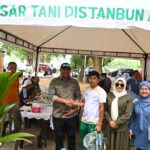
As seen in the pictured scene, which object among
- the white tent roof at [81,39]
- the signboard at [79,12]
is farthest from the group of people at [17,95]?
the signboard at [79,12]

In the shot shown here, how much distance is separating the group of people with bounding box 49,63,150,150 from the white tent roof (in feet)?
9.06

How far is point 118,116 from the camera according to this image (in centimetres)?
492

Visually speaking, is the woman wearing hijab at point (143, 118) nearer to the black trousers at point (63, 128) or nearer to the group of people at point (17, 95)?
the black trousers at point (63, 128)

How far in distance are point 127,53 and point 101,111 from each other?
766 centimetres

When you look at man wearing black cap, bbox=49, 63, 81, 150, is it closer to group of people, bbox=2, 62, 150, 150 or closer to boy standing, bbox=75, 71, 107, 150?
group of people, bbox=2, 62, 150, 150

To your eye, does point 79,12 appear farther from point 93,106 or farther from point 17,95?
point 17,95

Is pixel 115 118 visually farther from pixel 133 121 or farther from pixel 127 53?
pixel 127 53

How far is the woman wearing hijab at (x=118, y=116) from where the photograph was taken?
16.0 ft

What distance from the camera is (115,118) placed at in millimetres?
4926

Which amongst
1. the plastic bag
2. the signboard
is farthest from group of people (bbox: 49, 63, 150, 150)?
the signboard

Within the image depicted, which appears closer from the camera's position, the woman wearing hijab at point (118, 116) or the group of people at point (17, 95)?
the woman wearing hijab at point (118, 116)

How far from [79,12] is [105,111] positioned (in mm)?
1875

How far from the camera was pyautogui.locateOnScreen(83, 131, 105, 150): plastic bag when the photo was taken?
4746 mm

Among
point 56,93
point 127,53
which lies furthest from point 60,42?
point 56,93
